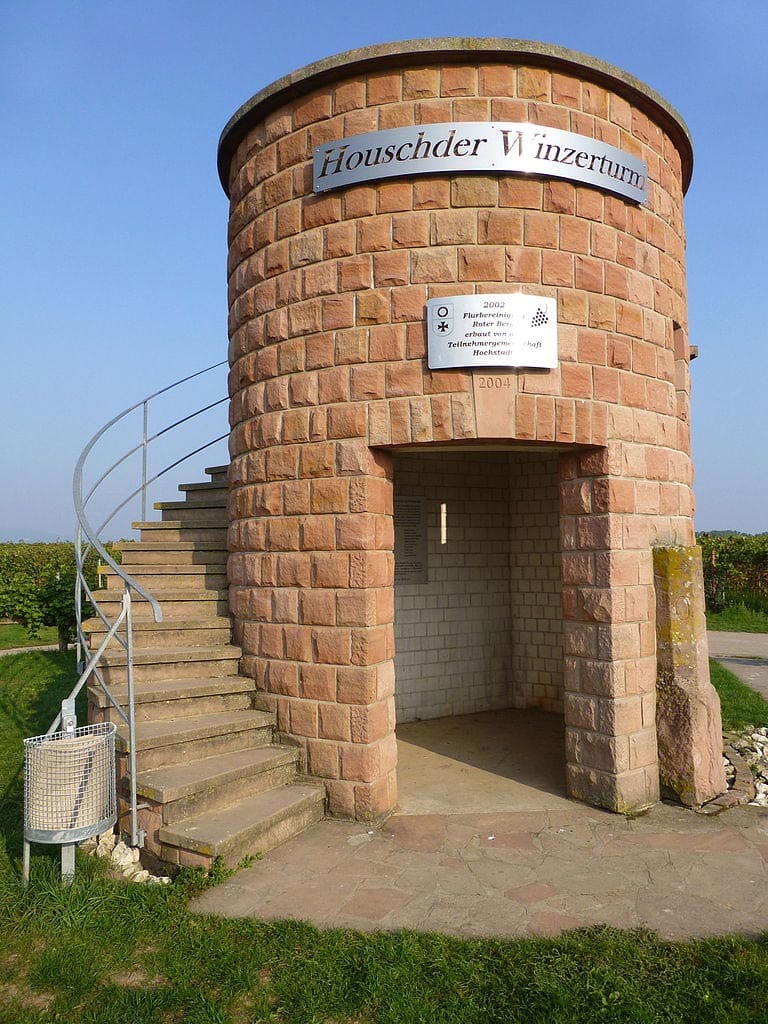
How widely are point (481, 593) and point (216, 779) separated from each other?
4.32 meters

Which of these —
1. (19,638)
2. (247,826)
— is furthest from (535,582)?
(19,638)

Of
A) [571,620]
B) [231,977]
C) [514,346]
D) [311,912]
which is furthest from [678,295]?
A: [231,977]

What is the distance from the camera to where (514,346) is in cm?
462

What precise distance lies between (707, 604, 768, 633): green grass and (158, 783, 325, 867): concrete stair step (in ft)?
45.5

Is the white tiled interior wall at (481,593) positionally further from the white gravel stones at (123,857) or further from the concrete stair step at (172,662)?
the white gravel stones at (123,857)

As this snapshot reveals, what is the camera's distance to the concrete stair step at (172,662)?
4898 millimetres

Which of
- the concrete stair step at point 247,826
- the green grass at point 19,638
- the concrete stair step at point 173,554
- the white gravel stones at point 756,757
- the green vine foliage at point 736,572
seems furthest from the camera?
the green vine foliage at point 736,572

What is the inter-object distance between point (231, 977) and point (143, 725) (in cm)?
199

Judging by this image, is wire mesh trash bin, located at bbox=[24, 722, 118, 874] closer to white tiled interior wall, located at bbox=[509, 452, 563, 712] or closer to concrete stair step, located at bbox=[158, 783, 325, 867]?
concrete stair step, located at bbox=[158, 783, 325, 867]

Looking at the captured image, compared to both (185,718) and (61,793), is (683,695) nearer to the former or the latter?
(185,718)

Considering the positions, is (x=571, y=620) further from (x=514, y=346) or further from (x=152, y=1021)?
(x=152, y=1021)

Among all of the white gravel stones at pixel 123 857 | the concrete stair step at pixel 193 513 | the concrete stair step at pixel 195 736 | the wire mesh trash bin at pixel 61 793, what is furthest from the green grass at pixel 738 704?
the wire mesh trash bin at pixel 61 793

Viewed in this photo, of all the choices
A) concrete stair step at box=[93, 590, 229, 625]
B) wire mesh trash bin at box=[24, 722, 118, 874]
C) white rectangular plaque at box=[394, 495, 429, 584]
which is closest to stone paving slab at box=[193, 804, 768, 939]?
wire mesh trash bin at box=[24, 722, 118, 874]

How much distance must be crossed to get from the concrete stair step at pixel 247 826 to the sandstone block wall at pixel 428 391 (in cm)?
25
